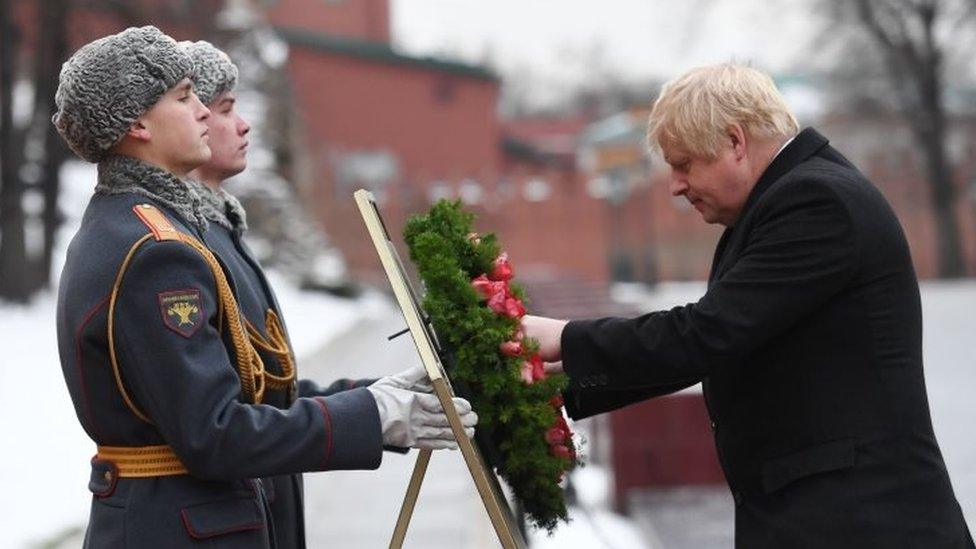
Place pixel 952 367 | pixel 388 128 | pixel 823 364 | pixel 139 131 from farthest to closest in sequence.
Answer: pixel 388 128 → pixel 952 367 → pixel 823 364 → pixel 139 131

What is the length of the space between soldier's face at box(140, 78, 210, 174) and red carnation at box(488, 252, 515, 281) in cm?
67

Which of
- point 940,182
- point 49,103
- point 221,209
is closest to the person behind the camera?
point 221,209

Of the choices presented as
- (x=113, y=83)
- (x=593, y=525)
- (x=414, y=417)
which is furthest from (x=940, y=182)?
(x=113, y=83)

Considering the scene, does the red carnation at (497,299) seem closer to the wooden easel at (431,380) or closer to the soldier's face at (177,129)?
the wooden easel at (431,380)

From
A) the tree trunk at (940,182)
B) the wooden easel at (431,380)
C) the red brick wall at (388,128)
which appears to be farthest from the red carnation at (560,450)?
the tree trunk at (940,182)

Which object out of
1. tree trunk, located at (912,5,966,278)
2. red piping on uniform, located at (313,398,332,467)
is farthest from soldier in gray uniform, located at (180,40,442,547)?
tree trunk, located at (912,5,966,278)

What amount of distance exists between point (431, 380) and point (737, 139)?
90 cm

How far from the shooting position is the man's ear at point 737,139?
3.54 meters

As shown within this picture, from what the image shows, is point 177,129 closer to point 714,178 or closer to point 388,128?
point 714,178

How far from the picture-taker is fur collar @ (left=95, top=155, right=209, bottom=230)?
3.28 m

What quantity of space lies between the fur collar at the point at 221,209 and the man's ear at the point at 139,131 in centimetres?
42

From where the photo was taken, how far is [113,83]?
10.5 feet

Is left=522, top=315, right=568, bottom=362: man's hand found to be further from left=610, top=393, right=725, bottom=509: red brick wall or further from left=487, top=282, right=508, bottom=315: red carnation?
left=610, top=393, right=725, bottom=509: red brick wall

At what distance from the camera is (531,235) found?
46.4m
